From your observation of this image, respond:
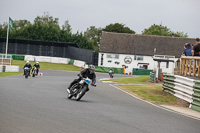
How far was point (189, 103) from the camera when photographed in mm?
16984

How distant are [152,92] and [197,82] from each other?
6.37 m

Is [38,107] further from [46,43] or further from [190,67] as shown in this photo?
[46,43]

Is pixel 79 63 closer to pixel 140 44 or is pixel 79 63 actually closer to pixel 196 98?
pixel 140 44

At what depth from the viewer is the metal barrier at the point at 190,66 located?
1741 centimetres

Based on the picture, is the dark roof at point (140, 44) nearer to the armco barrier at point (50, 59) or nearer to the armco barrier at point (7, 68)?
the armco barrier at point (50, 59)

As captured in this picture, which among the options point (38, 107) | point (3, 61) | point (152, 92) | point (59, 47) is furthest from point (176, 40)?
point (38, 107)

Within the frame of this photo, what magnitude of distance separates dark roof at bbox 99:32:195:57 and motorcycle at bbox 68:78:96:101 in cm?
5609

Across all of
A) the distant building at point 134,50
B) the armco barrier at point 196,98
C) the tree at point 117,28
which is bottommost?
the armco barrier at point 196,98

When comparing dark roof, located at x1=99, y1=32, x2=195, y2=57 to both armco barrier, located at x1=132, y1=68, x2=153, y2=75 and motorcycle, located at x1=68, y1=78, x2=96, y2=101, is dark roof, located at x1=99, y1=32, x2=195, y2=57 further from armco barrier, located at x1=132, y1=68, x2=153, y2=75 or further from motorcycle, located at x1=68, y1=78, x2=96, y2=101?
motorcycle, located at x1=68, y1=78, x2=96, y2=101

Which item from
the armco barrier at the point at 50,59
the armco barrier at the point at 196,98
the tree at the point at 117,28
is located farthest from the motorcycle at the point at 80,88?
the tree at the point at 117,28

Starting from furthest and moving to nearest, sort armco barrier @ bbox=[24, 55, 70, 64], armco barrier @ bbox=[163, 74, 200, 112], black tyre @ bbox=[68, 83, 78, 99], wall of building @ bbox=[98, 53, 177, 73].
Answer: armco barrier @ bbox=[24, 55, 70, 64] → wall of building @ bbox=[98, 53, 177, 73] → armco barrier @ bbox=[163, 74, 200, 112] → black tyre @ bbox=[68, 83, 78, 99]

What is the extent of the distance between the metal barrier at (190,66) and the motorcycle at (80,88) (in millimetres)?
5345

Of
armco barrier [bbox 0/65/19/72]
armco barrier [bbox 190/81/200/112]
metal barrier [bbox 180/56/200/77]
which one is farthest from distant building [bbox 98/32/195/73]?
armco barrier [bbox 190/81/200/112]

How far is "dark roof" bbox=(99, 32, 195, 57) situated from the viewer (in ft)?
236
